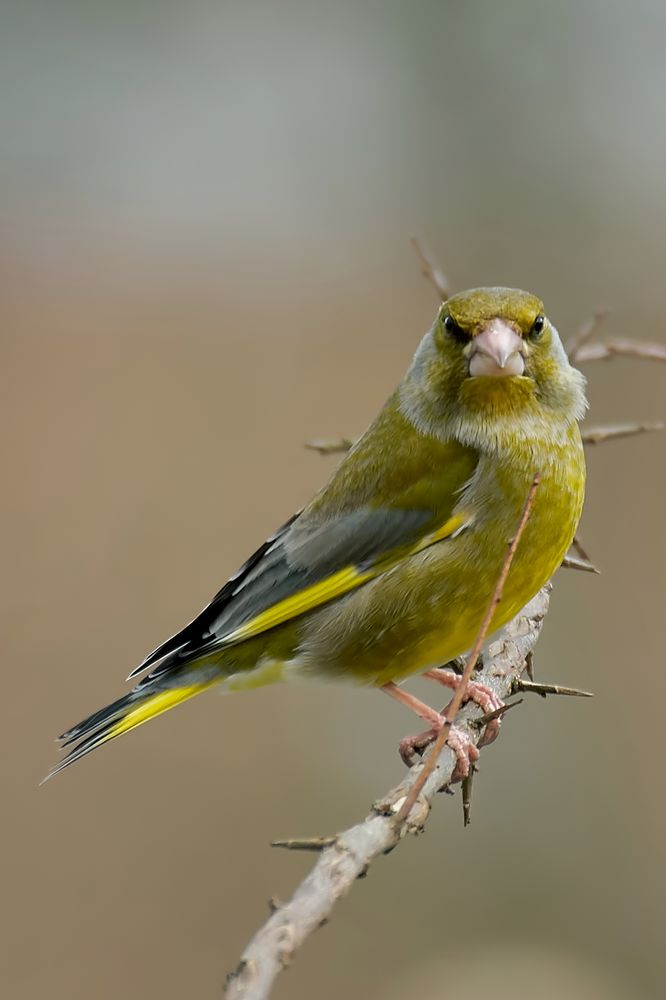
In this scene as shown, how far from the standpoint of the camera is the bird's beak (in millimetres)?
2988

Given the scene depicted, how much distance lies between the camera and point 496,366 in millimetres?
3023

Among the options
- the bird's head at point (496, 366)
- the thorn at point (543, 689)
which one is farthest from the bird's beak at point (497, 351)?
the thorn at point (543, 689)

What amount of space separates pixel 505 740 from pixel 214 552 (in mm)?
2083

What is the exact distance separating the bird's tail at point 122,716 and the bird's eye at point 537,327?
1.24 m

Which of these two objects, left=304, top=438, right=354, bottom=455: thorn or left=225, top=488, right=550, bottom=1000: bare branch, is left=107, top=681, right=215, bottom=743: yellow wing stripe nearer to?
left=304, top=438, right=354, bottom=455: thorn

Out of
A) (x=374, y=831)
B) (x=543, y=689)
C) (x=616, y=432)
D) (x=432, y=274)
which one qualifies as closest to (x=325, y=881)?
(x=374, y=831)

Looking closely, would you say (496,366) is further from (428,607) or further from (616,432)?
(428,607)

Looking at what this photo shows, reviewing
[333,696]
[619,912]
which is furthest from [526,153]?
[619,912]

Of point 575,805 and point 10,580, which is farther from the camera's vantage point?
point 10,580

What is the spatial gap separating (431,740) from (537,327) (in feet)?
3.49

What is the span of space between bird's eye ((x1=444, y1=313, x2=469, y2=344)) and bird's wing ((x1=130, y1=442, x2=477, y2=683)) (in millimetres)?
264

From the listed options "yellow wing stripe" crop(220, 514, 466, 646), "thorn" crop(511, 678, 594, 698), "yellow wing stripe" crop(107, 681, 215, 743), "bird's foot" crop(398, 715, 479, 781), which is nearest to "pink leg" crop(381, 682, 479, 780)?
"bird's foot" crop(398, 715, 479, 781)

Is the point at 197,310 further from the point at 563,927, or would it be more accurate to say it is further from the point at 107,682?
the point at 563,927

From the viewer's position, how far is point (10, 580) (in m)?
7.25
